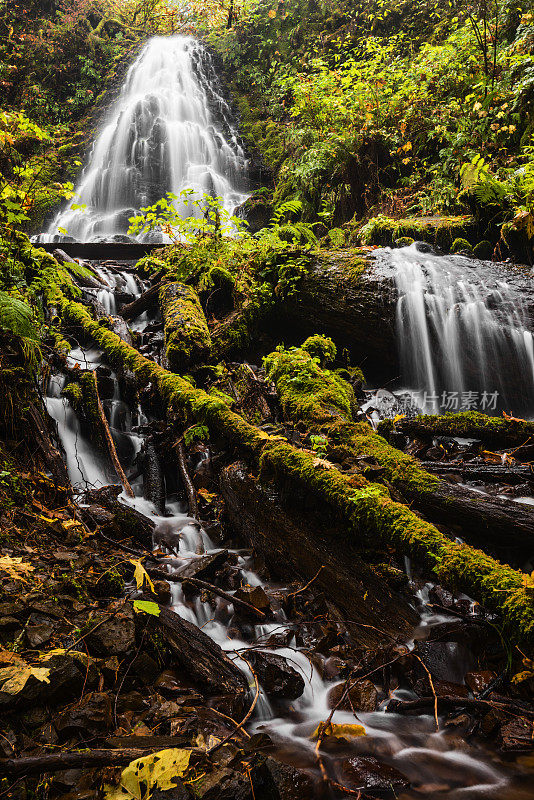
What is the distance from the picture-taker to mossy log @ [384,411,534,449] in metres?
4.72

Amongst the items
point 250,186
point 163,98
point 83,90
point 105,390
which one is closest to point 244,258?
point 105,390

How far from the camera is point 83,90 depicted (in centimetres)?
2106

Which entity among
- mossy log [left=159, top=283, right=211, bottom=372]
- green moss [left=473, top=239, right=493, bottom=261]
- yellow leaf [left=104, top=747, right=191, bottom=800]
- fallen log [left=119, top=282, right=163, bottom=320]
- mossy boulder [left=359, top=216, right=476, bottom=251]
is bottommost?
yellow leaf [left=104, top=747, right=191, bottom=800]

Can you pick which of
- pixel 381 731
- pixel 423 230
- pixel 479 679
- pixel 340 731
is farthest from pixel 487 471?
pixel 423 230

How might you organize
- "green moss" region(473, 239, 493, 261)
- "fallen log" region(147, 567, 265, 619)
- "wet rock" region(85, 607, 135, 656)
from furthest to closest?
"green moss" region(473, 239, 493, 261), "fallen log" region(147, 567, 265, 619), "wet rock" region(85, 607, 135, 656)

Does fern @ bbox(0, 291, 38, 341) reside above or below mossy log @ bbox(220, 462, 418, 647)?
above

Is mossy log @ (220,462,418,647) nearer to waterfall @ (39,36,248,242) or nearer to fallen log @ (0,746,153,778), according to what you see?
fallen log @ (0,746,153,778)

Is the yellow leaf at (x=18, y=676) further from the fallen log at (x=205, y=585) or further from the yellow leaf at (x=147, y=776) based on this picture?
the fallen log at (x=205, y=585)

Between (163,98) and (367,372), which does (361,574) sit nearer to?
(367,372)

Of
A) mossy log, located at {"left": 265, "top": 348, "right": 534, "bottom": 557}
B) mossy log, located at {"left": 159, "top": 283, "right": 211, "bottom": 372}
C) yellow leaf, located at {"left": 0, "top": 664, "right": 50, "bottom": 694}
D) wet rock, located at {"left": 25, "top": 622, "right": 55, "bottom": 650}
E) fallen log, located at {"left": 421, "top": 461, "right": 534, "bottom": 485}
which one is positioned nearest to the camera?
yellow leaf, located at {"left": 0, "top": 664, "right": 50, "bottom": 694}

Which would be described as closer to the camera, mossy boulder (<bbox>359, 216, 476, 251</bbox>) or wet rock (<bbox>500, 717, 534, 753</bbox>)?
wet rock (<bbox>500, 717, 534, 753</bbox>)

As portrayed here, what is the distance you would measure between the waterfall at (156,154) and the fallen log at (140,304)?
6230 millimetres

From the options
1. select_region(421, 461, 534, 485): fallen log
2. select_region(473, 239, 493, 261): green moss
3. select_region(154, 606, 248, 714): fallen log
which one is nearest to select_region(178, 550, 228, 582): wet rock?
select_region(154, 606, 248, 714): fallen log

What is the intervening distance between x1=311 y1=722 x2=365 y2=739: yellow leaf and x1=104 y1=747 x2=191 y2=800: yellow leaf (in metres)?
0.89
